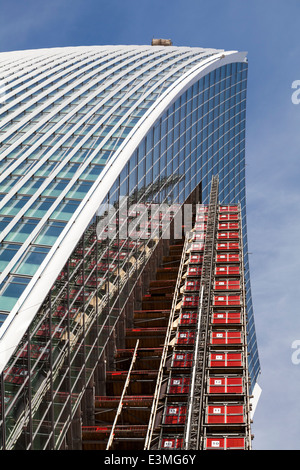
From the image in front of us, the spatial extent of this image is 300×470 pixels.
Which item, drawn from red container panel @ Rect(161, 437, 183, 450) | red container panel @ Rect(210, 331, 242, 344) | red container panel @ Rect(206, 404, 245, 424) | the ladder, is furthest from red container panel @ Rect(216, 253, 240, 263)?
red container panel @ Rect(161, 437, 183, 450)

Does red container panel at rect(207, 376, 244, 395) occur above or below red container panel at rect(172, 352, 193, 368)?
below

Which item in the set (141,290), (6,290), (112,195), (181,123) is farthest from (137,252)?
(6,290)

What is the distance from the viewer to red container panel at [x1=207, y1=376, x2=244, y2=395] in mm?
44344

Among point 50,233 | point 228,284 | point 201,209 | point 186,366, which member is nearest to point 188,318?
point 228,284

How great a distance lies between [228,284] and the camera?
60500mm

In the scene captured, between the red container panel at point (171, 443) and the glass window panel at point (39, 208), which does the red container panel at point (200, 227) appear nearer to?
the glass window panel at point (39, 208)

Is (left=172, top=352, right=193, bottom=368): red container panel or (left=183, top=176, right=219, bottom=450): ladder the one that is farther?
(left=172, top=352, right=193, bottom=368): red container panel

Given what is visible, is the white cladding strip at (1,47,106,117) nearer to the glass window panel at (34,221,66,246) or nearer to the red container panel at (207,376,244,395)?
the glass window panel at (34,221,66,246)

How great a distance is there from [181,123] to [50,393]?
4512 cm

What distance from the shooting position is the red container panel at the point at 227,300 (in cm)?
5656

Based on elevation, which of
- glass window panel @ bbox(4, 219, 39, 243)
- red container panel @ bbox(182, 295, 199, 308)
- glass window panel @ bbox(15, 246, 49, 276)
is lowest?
glass window panel @ bbox(15, 246, 49, 276)

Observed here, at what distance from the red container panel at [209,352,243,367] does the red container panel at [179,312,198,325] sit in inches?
284

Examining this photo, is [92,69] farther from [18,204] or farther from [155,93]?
[18,204]

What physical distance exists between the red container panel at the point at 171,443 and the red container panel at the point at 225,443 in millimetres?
2343
